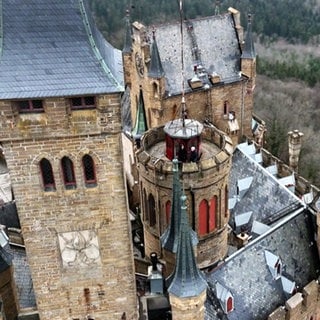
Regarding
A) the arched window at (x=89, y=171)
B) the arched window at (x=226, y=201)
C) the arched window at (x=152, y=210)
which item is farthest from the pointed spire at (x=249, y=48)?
the arched window at (x=89, y=171)

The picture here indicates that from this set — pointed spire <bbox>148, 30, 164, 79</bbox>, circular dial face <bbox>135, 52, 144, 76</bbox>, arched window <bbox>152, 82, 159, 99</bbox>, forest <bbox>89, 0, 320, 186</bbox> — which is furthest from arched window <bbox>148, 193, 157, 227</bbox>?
forest <bbox>89, 0, 320, 186</bbox>

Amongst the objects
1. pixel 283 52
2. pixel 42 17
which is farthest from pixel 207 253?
pixel 283 52

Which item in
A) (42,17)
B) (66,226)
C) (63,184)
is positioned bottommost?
(66,226)

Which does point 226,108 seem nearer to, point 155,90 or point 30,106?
point 155,90

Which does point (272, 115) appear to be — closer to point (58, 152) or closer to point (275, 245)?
point (275, 245)

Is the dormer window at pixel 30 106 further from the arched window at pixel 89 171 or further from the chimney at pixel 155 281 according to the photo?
the chimney at pixel 155 281

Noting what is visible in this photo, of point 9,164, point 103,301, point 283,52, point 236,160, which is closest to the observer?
point 9,164

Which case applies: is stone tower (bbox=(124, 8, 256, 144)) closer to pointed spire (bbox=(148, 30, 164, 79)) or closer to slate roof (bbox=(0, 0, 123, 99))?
pointed spire (bbox=(148, 30, 164, 79))
